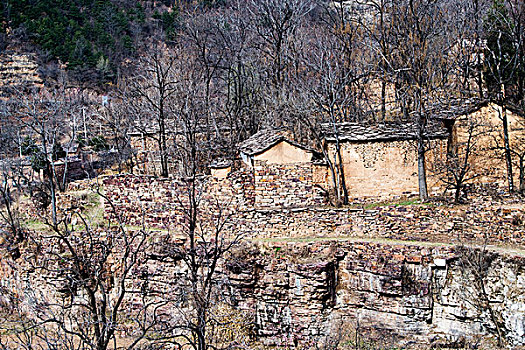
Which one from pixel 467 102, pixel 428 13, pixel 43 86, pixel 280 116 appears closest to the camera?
pixel 467 102

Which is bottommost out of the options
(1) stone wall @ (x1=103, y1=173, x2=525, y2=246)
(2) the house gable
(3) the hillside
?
(1) stone wall @ (x1=103, y1=173, x2=525, y2=246)

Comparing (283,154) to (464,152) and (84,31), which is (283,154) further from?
(84,31)

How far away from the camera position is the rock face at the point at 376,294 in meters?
15.6

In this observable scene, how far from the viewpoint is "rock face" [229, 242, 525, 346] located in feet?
51.0

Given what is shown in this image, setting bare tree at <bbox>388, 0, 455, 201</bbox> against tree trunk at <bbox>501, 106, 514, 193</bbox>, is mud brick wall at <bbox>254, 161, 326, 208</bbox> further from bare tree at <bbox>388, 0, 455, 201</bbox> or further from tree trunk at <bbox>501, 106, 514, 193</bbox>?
tree trunk at <bbox>501, 106, 514, 193</bbox>

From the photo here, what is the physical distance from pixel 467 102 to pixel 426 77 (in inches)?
76.8

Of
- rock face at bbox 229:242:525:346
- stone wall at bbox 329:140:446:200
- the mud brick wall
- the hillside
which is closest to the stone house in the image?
the mud brick wall

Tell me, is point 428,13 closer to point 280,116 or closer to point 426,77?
point 426,77

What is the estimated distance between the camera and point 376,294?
55.8 ft

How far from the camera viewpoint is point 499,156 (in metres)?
19.4

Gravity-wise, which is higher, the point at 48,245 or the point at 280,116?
the point at 280,116

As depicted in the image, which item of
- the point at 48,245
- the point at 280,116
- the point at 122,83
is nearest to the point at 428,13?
the point at 280,116

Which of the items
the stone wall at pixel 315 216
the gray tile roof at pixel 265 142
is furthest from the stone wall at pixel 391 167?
the gray tile roof at pixel 265 142

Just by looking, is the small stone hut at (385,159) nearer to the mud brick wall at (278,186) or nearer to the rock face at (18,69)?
the mud brick wall at (278,186)
